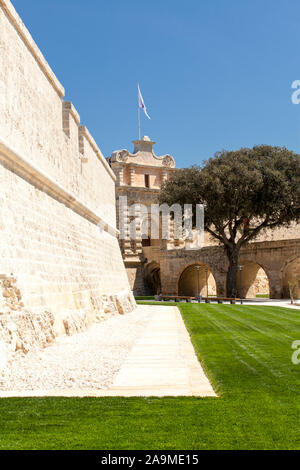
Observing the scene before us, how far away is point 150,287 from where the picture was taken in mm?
38281

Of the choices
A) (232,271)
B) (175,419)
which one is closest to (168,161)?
(232,271)

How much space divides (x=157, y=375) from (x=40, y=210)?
516cm

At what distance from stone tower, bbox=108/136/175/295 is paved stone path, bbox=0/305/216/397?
2841 centimetres

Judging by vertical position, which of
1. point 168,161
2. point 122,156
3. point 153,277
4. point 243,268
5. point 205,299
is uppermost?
point 168,161

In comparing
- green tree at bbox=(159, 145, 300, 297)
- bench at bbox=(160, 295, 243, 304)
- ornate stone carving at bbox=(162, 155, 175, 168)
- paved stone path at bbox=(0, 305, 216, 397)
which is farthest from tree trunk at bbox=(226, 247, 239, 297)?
paved stone path at bbox=(0, 305, 216, 397)

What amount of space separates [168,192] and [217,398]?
23.1 metres

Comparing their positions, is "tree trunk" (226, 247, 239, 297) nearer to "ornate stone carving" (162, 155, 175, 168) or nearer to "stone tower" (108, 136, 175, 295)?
"stone tower" (108, 136, 175, 295)

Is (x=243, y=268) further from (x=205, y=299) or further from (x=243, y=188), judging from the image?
(x=243, y=188)

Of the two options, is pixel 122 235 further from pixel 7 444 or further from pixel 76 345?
pixel 7 444

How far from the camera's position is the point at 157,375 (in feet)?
18.3

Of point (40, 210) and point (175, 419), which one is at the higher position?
point (40, 210)

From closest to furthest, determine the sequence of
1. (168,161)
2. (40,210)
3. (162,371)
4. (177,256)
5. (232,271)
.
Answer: (162,371) → (40,210) → (232,271) → (177,256) → (168,161)

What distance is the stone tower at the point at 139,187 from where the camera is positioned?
37.2 meters

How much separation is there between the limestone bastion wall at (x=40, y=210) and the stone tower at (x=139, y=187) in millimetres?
22260
